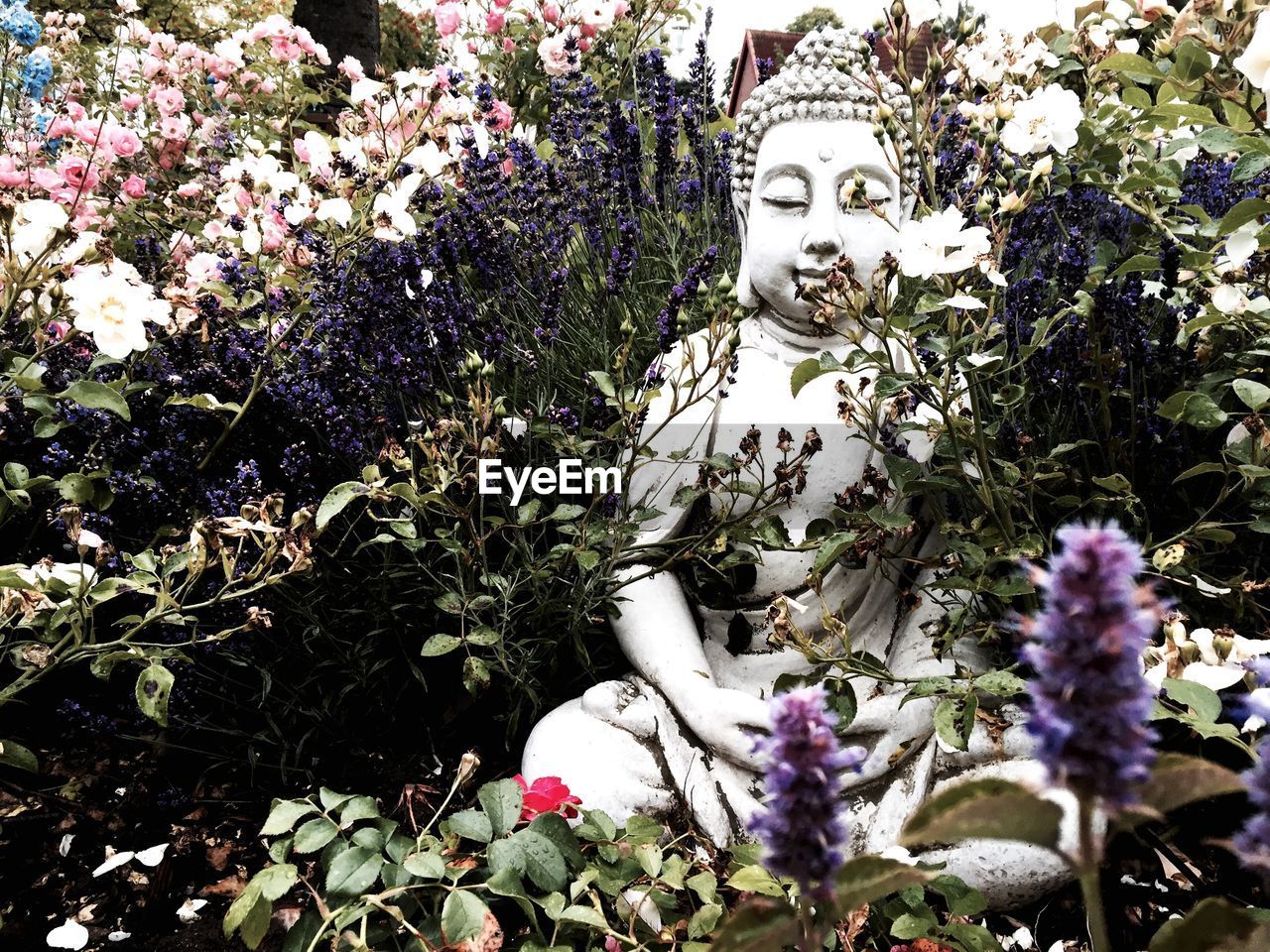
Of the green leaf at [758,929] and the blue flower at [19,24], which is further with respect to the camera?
the blue flower at [19,24]

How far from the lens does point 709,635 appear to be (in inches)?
81.7

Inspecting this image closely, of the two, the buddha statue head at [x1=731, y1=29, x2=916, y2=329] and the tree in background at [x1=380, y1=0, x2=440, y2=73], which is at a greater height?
the tree in background at [x1=380, y1=0, x2=440, y2=73]

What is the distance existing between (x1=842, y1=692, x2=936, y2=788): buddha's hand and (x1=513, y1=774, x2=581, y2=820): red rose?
1.76 feet

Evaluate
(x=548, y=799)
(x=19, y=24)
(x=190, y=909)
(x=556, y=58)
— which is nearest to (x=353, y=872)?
(x=548, y=799)

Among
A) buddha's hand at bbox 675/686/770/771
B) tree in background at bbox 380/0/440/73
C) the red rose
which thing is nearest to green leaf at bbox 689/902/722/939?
the red rose

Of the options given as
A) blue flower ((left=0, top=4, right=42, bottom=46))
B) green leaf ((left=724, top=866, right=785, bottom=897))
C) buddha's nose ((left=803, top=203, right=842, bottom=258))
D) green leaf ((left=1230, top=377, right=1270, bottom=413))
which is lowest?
green leaf ((left=724, top=866, right=785, bottom=897))

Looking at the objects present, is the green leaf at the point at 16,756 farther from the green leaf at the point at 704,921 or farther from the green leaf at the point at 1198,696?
the green leaf at the point at 1198,696

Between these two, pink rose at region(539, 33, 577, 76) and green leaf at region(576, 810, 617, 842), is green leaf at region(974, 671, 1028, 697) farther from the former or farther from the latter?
pink rose at region(539, 33, 577, 76)

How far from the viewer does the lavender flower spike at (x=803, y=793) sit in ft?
1.87

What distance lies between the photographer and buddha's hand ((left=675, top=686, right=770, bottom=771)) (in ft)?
5.78

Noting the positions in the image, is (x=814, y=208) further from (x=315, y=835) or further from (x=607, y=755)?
(x=315, y=835)

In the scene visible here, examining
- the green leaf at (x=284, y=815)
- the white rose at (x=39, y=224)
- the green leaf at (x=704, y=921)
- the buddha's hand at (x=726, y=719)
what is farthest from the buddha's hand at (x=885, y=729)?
the white rose at (x=39, y=224)

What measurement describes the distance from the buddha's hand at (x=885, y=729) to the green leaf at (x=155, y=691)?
3.75 feet

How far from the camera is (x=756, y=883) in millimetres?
1294
